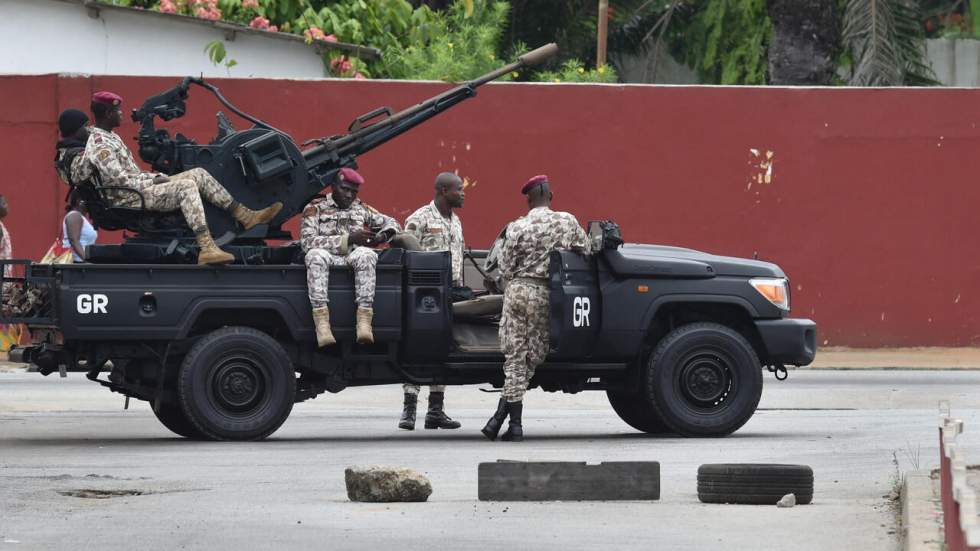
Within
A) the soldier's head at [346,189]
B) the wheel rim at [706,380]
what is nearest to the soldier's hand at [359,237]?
the soldier's head at [346,189]

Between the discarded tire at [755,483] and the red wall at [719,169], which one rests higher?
the red wall at [719,169]

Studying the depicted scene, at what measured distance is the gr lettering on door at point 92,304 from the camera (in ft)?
41.9

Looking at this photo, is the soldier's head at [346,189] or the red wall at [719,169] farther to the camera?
the red wall at [719,169]

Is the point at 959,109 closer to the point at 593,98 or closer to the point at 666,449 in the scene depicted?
the point at 593,98

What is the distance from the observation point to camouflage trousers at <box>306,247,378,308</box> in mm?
12969

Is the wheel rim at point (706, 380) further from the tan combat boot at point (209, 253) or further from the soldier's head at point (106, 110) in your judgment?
the soldier's head at point (106, 110)

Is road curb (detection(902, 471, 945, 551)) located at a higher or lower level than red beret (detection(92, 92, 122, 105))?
lower

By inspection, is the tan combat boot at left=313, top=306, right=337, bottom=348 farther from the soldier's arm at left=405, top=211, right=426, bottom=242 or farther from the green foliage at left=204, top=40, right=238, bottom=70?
the green foliage at left=204, top=40, right=238, bottom=70

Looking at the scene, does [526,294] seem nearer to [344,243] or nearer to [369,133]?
[344,243]

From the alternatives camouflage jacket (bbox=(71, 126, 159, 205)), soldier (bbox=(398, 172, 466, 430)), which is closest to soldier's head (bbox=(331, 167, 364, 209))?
soldier (bbox=(398, 172, 466, 430))

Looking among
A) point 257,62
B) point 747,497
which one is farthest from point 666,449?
point 257,62

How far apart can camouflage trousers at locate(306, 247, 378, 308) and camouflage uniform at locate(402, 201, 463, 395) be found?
82 centimetres

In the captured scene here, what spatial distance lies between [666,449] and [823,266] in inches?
413

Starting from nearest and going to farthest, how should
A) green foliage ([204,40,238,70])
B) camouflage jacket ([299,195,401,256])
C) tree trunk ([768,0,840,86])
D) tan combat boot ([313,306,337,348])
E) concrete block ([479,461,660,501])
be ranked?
1. concrete block ([479,461,660,501])
2. tan combat boot ([313,306,337,348])
3. camouflage jacket ([299,195,401,256])
4. green foliage ([204,40,238,70])
5. tree trunk ([768,0,840,86])
